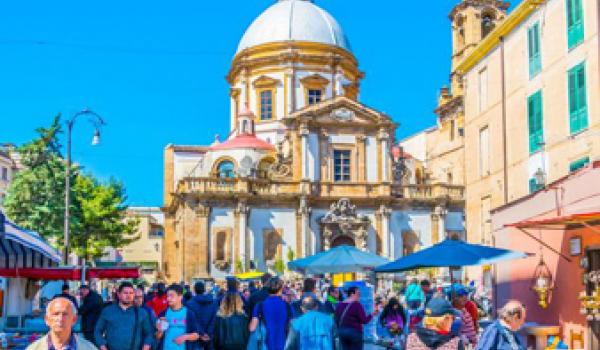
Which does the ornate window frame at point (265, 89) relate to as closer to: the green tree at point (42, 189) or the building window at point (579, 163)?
the green tree at point (42, 189)

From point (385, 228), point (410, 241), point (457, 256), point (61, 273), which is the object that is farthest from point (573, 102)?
point (410, 241)

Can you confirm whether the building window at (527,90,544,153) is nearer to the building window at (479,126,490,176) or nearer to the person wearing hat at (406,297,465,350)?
the building window at (479,126,490,176)

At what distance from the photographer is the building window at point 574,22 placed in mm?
21672

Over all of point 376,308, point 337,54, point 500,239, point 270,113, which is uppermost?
point 337,54

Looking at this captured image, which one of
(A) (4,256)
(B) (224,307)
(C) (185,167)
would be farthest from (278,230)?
(B) (224,307)

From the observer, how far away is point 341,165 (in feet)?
174

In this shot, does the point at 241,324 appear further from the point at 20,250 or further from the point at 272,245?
the point at 272,245

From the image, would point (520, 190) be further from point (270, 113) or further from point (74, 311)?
point (270, 113)

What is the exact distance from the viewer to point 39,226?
135ft

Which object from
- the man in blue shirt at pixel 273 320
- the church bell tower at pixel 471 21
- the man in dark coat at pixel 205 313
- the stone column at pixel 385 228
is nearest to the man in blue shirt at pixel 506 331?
the man in dark coat at pixel 205 313

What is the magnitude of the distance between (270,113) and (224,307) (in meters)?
49.2

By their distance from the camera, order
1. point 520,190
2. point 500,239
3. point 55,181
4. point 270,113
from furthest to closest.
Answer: point 270,113 → point 55,181 → point 520,190 → point 500,239

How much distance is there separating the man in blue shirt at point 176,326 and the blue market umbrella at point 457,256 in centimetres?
558

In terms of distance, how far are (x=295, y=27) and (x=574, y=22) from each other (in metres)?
41.7
